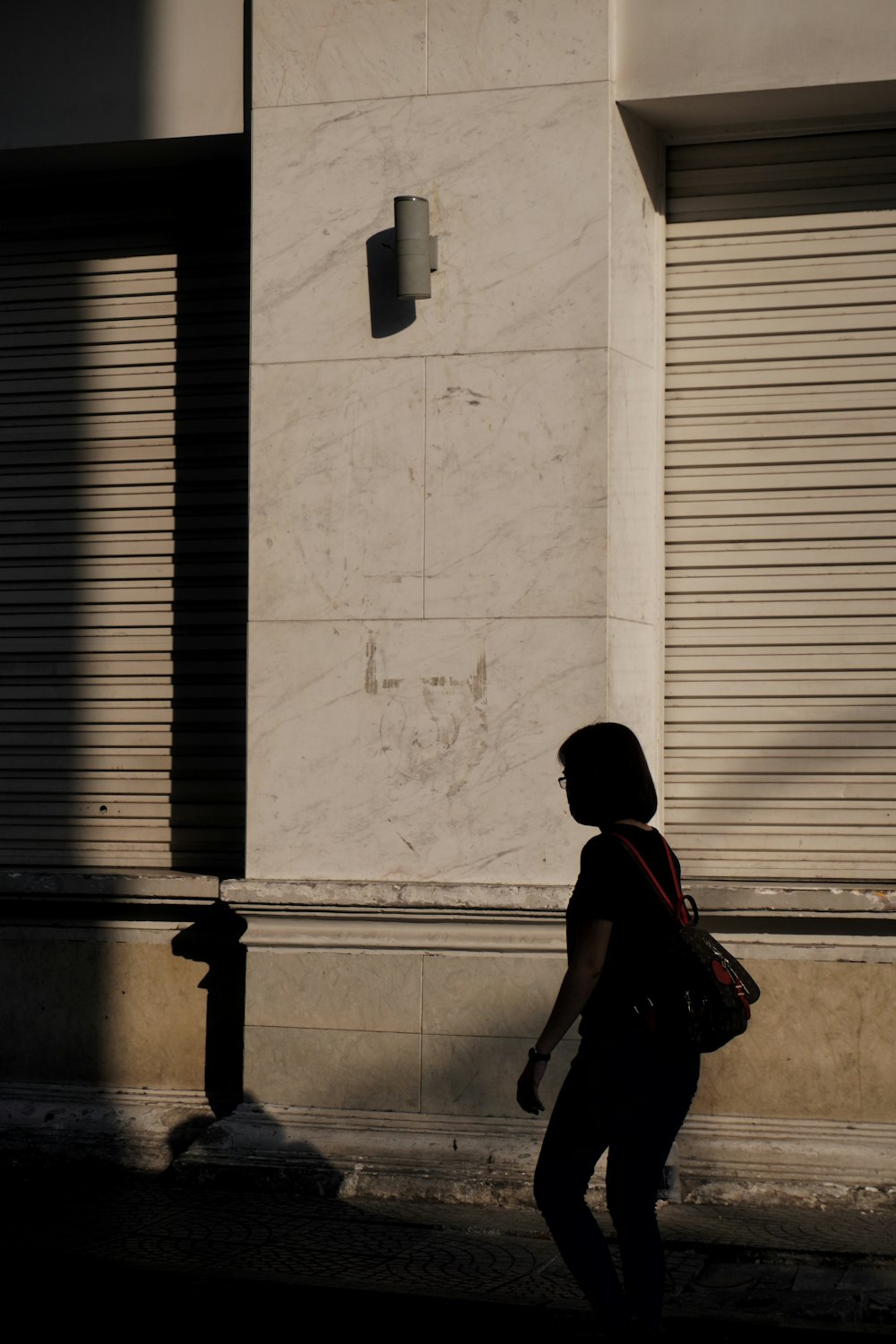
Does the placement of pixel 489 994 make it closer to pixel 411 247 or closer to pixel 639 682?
pixel 639 682

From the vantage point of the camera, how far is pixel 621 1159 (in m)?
4.30

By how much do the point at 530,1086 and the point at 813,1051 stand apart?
9.42ft

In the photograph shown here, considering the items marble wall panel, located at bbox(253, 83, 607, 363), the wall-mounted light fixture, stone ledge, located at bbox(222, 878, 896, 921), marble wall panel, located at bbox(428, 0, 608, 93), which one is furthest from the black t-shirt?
marble wall panel, located at bbox(428, 0, 608, 93)

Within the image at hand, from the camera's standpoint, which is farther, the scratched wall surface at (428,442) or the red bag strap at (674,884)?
the scratched wall surface at (428,442)

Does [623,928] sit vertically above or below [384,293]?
below

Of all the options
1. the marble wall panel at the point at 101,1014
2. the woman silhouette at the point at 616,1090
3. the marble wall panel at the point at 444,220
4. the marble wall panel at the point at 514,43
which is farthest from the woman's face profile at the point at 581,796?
the marble wall panel at the point at 514,43

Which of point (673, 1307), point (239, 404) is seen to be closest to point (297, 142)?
point (239, 404)

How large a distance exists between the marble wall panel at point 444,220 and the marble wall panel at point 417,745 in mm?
1251

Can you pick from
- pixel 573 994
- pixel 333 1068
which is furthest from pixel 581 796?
pixel 333 1068

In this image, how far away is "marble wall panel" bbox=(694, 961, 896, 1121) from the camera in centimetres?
671

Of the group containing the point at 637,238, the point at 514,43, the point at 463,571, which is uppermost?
the point at 514,43

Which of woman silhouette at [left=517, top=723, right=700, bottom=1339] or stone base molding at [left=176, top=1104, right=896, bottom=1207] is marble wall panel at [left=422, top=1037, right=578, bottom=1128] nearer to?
stone base molding at [left=176, top=1104, right=896, bottom=1207]

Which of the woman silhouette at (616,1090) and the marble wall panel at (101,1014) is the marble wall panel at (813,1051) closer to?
the marble wall panel at (101,1014)

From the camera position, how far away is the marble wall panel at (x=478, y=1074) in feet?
21.5
